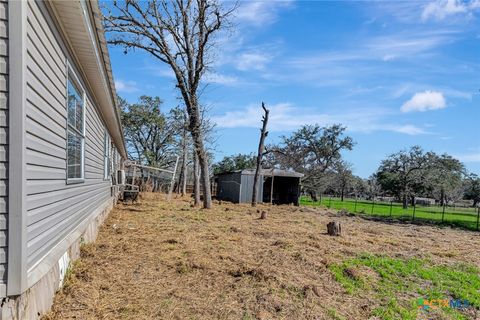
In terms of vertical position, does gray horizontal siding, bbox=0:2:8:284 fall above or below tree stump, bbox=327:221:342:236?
above

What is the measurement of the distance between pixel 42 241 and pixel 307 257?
4.39m

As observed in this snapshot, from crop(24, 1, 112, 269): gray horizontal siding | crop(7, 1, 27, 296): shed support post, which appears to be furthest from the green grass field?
crop(7, 1, 27, 296): shed support post

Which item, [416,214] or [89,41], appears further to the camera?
[416,214]

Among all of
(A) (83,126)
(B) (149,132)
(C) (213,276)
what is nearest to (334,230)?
(C) (213,276)

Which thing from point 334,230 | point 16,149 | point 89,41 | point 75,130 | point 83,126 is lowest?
point 334,230

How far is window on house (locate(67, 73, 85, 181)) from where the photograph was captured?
4805 millimetres

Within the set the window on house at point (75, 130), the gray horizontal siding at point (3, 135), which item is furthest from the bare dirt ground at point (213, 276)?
the window on house at point (75, 130)

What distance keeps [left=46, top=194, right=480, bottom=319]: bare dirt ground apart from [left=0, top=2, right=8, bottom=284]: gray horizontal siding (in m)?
1.10

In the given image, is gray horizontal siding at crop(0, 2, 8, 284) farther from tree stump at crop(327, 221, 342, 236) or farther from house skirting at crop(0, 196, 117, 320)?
tree stump at crop(327, 221, 342, 236)

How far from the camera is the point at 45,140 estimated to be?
3338mm

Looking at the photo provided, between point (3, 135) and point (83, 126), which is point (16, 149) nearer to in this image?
point (3, 135)

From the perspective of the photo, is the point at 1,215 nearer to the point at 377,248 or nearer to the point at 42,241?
the point at 42,241

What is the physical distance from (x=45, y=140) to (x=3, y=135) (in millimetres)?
863

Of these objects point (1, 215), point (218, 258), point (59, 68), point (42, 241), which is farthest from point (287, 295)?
point (59, 68)
